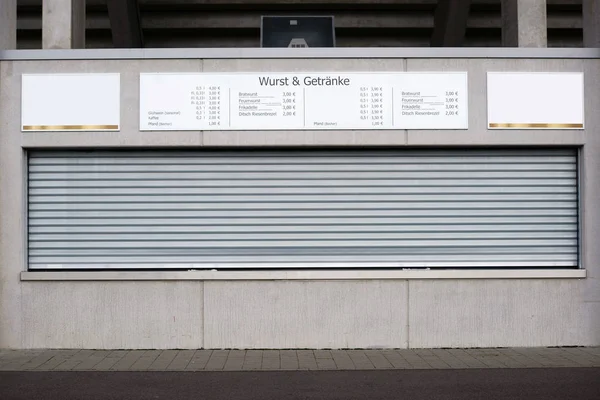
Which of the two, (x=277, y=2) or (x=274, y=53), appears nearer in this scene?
(x=274, y=53)

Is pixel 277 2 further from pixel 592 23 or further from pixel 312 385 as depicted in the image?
pixel 312 385

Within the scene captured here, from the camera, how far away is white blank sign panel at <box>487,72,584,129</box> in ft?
30.1

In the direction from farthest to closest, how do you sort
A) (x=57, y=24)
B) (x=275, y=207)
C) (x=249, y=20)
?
(x=249, y=20) → (x=57, y=24) → (x=275, y=207)

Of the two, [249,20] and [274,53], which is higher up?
[249,20]

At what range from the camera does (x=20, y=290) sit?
9133 mm

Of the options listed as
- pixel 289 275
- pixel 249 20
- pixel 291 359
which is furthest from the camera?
pixel 249 20

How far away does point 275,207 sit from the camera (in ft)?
30.7

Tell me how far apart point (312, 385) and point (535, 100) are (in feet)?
15.5

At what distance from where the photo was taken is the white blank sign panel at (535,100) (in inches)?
361

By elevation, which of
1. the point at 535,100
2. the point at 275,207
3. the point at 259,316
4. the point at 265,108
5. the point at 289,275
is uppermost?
the point at 535,100

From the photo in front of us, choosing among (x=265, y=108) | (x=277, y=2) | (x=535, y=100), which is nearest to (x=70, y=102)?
(x=265, y=108)

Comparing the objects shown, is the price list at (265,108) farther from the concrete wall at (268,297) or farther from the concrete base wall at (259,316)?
the concrete base wall at (259,316)

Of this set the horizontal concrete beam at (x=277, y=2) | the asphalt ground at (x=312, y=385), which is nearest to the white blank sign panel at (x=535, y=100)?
the asphalt ground at (x=312, y=385)

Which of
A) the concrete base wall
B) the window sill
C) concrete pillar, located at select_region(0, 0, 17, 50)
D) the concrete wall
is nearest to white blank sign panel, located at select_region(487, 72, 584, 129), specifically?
the concrete wall
